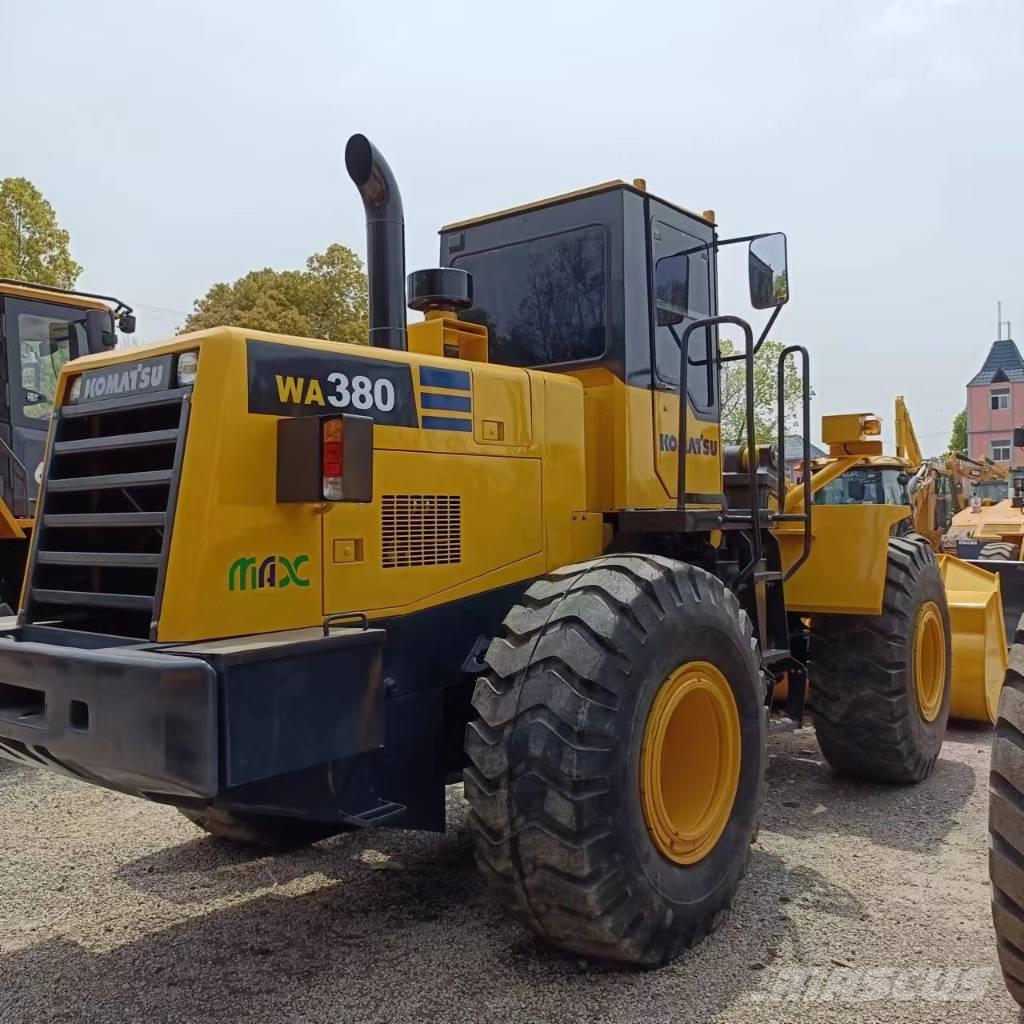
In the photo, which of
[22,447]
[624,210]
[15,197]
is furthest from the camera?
[15,197]

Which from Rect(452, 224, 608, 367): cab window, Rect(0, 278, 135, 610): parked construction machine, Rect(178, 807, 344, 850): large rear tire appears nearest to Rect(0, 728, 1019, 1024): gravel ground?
Rect(178, 807, 344, 850): large rear tire

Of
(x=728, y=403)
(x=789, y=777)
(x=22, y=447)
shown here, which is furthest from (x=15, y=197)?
(x=789, y=777)

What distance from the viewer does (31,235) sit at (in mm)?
18359

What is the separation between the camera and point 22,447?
25.1 ft

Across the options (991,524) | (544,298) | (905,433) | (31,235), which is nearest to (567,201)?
(544,298)

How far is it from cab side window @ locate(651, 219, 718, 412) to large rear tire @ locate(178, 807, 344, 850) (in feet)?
8.35

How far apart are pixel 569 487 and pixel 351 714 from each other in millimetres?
1546

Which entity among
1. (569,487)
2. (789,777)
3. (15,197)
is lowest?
(789,777)

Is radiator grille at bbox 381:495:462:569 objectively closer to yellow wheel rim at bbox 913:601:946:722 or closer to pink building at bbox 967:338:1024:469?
yellow wheel rim at bbox 913:601:946:722

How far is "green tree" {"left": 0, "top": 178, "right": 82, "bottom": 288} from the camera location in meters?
18.1

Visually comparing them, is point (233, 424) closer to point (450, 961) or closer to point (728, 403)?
point (450, 961)

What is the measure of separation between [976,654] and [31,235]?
17335mm

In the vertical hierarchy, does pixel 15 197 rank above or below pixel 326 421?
above

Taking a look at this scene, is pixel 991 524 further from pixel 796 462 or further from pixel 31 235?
pixel 31 235
